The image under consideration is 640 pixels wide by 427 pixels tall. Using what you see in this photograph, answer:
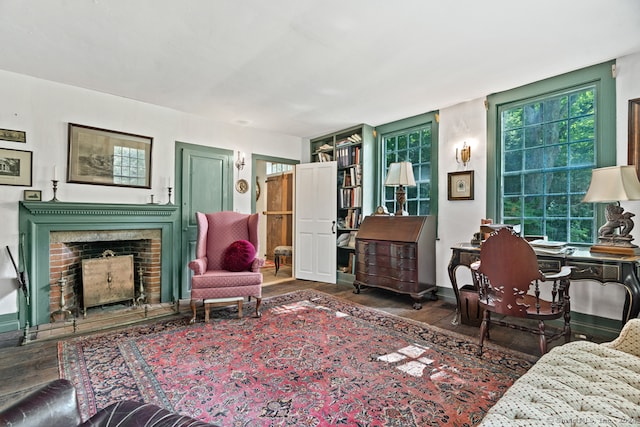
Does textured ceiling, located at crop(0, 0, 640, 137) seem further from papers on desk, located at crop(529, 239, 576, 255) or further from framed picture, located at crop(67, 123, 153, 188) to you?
papers on desk, located at crop(529, 239, 576, 255)

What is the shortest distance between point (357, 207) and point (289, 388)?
3131mm

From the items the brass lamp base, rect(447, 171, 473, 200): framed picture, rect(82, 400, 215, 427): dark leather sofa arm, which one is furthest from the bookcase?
rect(82, 400, 215, 427): dark leather sofa arm

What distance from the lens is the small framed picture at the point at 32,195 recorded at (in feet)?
9.55

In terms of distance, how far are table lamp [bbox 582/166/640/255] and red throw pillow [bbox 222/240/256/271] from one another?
313 centimetres

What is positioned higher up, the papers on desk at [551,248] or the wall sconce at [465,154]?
the wall sconce at [465,154]

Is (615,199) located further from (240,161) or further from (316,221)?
(240,161)

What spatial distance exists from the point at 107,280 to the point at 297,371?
2.59m

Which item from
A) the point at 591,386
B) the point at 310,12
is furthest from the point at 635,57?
the point at 591,386

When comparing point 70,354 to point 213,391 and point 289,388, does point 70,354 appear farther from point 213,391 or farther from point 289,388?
point 289,388

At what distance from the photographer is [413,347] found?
243cm

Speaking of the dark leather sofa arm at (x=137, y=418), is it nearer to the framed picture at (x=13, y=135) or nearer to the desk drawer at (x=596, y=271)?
the desk drawer at (x=596, y=271)

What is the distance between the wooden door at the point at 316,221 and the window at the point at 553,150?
222cm

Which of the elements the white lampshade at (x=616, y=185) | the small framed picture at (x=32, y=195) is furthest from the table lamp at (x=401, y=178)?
the small framed picture at (x=32, y=195)

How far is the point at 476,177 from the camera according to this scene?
3.55 meters
